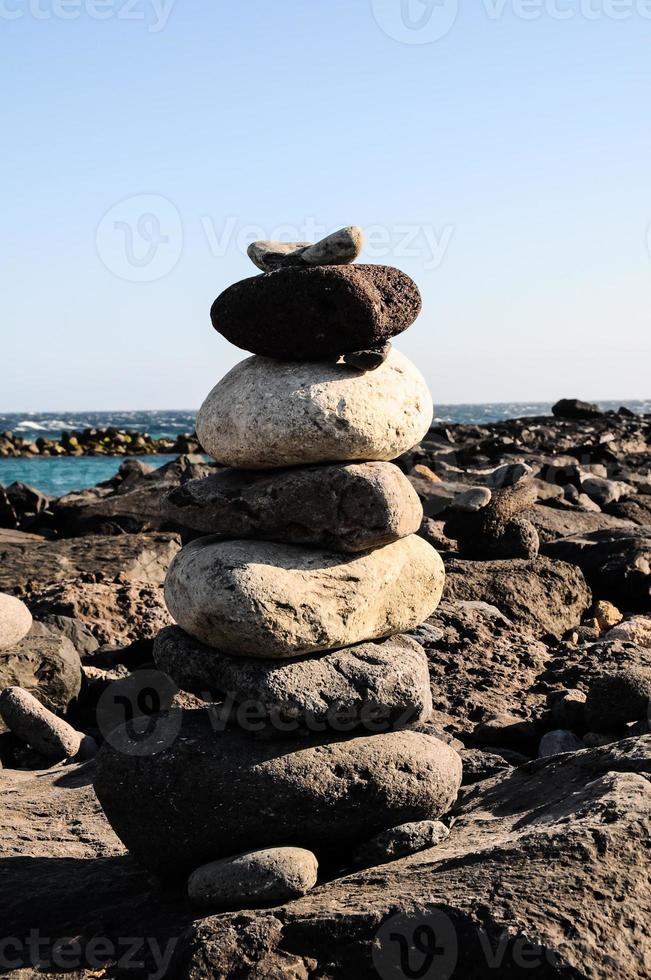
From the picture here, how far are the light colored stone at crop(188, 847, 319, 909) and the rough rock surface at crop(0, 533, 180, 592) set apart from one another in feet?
21.9

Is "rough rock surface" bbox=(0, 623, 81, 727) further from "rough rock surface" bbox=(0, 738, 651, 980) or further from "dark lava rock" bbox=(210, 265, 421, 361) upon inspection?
"dark lava rock" bbox=(210, 265, 421, 361)

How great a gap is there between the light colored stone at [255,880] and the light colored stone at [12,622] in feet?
14.1

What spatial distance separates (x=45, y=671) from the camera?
27.9ft

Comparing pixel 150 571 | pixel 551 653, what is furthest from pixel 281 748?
pixel 150 571

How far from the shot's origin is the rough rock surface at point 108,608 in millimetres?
9984

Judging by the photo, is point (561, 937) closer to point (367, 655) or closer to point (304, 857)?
point (304, 857)

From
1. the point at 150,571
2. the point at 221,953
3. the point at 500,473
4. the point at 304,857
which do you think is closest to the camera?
the point at 221,953

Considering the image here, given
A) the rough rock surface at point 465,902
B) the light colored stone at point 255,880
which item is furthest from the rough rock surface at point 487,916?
the light colored stone at point 255,880

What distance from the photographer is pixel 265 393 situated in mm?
5551

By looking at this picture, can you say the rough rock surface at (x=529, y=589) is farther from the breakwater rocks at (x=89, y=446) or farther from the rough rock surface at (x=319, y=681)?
the breakwater rocks at (x=89, y=446)

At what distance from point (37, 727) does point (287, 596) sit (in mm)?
3377

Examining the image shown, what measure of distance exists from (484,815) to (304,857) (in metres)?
1.12

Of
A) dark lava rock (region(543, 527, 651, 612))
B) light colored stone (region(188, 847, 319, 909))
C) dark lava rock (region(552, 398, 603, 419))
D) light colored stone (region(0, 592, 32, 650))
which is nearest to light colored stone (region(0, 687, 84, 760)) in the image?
light colored stone (region(0, 592, 32, 650))

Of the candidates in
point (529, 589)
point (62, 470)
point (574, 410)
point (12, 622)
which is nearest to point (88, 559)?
point (12, 622)
